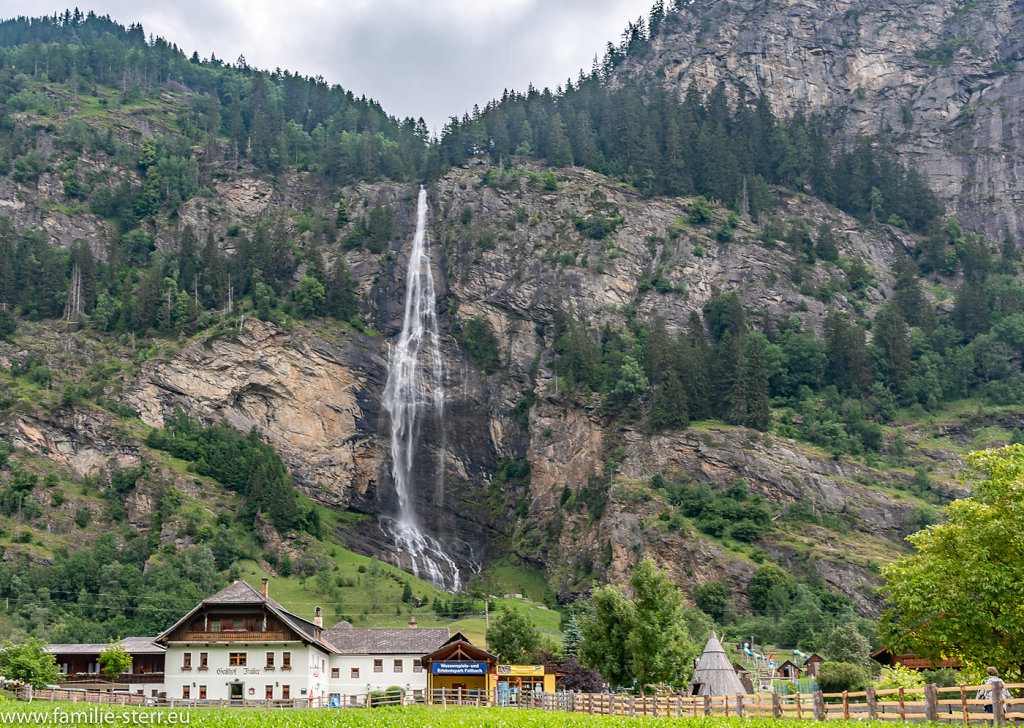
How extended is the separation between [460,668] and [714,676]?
1862 centimetres

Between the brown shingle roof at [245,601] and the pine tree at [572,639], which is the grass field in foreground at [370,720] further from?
the pine tree at [572,639]

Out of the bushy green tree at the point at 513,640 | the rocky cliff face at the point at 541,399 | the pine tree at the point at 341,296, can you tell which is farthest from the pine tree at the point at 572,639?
the pine tree at the point at 341,296

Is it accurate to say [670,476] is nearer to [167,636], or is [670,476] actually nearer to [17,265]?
[167,636]

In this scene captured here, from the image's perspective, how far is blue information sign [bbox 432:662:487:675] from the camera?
73.4 m

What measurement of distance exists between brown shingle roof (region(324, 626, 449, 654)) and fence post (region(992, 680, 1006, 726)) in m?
57.3

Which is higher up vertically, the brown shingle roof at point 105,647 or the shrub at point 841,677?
the brown shingle roof at point 105,647

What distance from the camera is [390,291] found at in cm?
16325

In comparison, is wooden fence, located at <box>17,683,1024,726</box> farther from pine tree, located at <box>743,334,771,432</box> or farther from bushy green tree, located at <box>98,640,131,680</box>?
pine tree, located at <box>743,334,771,432</box>

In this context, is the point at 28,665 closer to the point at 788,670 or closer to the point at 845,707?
the point at 845,707

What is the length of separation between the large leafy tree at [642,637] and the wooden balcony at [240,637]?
Result: 22514 mm

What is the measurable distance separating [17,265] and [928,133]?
537 feet

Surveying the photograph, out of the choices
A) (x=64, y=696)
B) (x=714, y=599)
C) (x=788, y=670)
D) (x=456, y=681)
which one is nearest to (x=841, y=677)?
(x=788, y=670)

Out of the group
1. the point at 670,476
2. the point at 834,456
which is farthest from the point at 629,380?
the point at 834,456

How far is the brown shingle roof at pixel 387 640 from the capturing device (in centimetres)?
7988
